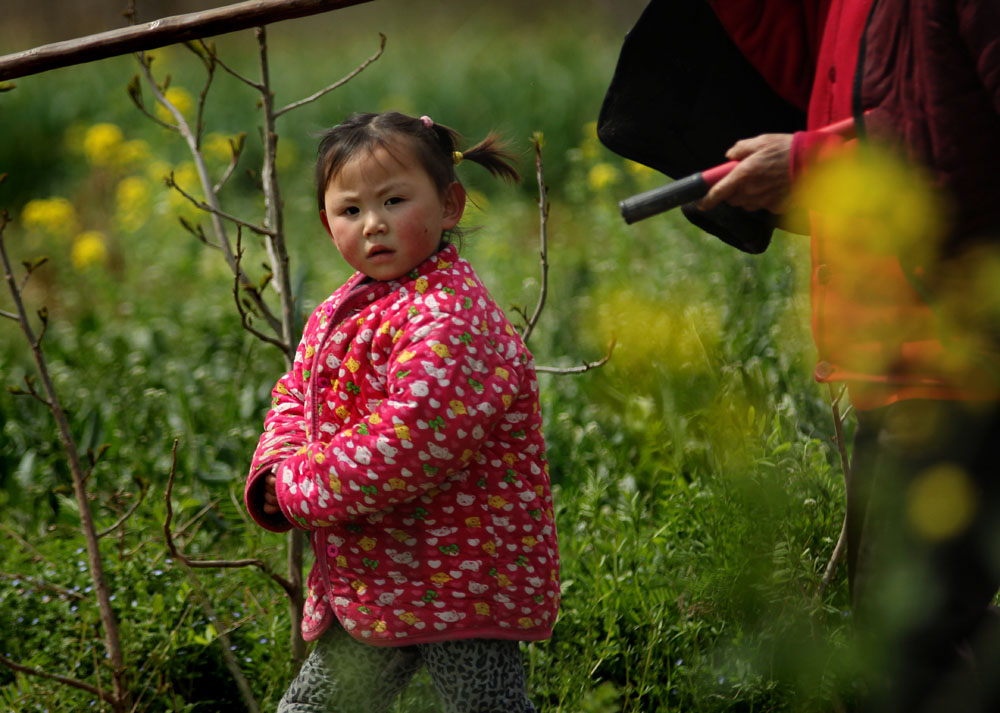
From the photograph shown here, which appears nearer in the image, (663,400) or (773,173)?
(773,173)

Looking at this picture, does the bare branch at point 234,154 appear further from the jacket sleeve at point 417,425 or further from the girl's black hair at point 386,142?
the jacket sleeve at point 417,425

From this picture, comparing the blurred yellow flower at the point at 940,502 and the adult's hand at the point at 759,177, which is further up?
the adult's hand at the point at 759,177

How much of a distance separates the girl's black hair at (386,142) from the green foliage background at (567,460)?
217mm

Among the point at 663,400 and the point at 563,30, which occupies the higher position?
the point at 563,30

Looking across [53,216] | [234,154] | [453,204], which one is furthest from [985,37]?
[53,216]

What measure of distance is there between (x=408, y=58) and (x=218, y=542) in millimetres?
8092

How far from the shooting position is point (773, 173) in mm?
1665

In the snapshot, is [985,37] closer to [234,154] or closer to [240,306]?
[240,306]

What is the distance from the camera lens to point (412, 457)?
5.53ft

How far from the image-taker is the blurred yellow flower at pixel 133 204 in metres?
6.18

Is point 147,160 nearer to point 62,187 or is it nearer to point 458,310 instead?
point 62,187

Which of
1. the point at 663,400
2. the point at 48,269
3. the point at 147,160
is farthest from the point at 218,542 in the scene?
the point at 147,160

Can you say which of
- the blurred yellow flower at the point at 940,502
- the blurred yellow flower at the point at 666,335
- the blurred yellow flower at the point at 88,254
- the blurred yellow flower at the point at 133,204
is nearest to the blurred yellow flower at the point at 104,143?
the blurred yellow flower at the point at 133,204

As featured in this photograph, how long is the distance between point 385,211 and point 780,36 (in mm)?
831
